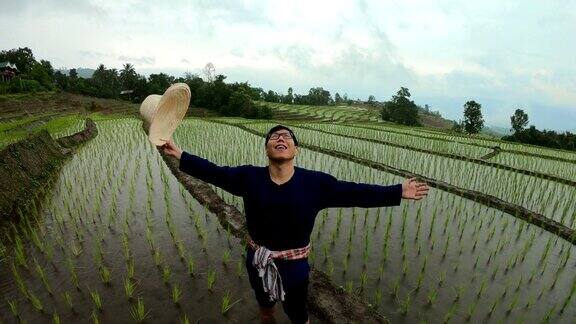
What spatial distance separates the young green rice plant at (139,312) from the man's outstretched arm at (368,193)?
1.83 m

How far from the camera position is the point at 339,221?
549 centimetres

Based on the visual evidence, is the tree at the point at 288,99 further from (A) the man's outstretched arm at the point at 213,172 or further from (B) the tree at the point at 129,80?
(A) the man's outstretched arm at the point at 213,172

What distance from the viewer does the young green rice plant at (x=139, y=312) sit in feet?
10.1

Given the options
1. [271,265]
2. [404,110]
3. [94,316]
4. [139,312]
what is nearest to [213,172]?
[271,265]

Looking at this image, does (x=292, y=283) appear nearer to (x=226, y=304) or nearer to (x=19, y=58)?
(x=226, y=304)

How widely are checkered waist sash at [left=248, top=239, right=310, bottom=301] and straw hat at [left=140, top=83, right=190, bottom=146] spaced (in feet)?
3.46

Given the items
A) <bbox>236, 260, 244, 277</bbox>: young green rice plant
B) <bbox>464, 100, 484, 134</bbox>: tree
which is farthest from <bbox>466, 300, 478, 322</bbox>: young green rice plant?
<bbox>464, 100, 484, 134</bbox>: tree

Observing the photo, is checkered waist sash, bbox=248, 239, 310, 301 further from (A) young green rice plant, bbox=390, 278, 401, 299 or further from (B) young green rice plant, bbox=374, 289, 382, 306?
(A) young green rice plant, bbox=390, 278, 401, 299

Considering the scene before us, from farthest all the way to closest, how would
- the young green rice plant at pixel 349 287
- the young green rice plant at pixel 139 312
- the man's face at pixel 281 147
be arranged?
the young green rice plant at pixel 349 287 → the young green rice plant at pixel 139 312 → the man's face at pixel 281 147

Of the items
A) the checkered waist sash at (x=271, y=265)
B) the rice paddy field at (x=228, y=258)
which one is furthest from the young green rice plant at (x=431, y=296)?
the checkered waist sash at (x=271, y=265)

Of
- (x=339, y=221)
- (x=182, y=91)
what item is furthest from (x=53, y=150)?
(x=182, y=91)

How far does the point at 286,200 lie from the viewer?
236 cm

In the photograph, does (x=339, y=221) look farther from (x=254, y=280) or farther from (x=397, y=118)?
(x=397, y=118)

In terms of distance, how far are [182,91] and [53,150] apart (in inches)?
326
